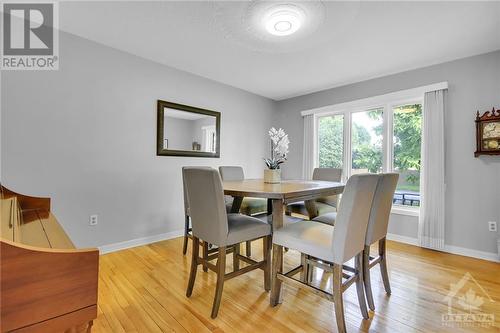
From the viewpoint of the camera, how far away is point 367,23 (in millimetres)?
2139

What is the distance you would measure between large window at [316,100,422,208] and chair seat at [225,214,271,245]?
98.9 inches

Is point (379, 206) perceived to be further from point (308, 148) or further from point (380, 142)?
point (308, 148)

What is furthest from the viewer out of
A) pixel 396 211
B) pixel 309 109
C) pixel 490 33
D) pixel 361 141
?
pixel 309 109

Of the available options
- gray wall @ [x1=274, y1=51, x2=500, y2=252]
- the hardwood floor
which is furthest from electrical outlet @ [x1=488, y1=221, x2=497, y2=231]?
the hardwood floor

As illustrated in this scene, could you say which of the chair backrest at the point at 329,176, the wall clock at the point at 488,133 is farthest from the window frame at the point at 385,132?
the chair backrest at the point at 329,176

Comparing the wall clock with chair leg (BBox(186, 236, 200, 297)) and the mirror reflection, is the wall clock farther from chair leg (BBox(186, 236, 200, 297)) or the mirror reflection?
the mirror reflection

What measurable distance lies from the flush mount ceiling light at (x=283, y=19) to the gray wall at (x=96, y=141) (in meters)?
1.80

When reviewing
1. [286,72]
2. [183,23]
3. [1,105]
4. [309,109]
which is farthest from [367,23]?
[1,105]

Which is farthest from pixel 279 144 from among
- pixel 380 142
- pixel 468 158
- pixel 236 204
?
pixel 468 158

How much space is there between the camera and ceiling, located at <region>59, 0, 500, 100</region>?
195cm

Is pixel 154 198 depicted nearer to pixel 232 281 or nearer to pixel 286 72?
pixel 232 281

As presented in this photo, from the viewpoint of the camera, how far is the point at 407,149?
3.23 metres

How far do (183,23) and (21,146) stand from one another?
1.91 metres

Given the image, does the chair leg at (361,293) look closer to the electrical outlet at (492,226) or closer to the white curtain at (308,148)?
the electrical outlet at (492,226)
